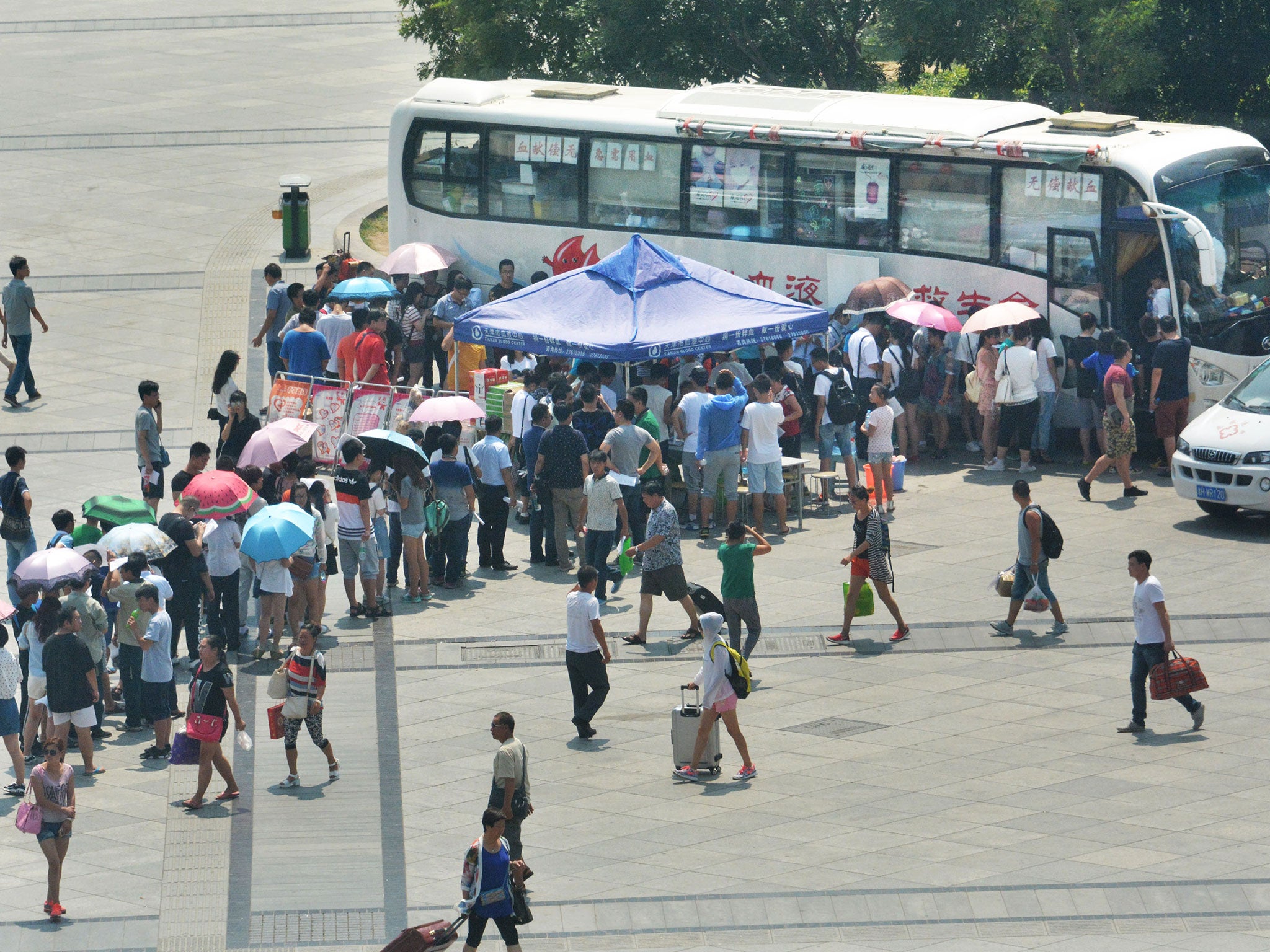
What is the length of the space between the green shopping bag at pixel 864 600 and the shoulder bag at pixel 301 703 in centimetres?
474

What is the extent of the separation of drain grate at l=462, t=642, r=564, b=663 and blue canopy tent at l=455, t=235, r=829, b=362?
428 centimetres

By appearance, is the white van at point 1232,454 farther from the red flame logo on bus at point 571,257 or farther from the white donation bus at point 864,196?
the red flame logo on bus at point 571,257

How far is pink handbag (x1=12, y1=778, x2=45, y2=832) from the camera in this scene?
498 inches

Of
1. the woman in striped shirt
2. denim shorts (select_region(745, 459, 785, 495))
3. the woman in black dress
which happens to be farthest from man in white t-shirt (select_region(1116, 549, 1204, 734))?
the woman in black dress

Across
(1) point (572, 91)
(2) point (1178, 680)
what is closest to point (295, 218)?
(1) point (572, 91)

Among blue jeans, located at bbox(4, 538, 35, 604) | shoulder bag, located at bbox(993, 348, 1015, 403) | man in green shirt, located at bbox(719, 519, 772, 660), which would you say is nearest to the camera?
man in green shirt, located at bbox(719, 519, 772, 660)

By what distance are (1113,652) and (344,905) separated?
7365 mm

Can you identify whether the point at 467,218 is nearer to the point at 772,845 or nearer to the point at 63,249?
the point at 63,249

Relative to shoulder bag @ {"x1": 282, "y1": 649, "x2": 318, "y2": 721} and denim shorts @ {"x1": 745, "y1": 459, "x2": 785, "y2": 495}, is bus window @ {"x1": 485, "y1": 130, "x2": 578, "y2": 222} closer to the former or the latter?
denim shorts @ {"x1": 745, "y1": 459, "x2": 785, "y2": 495}

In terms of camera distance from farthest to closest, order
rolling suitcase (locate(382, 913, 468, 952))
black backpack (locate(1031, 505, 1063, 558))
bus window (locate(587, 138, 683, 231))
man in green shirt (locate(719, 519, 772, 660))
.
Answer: bus window (locate(587, 138, 683, 231)), black backpack (locate(1031, 505, 1063, 558)), man in green shirt (locate(719, 519, 772, 660)), rolling suitcase (locate(382, 913, 468, 952))

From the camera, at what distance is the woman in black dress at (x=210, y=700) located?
1413 centimetres

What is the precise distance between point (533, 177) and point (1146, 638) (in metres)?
12.8

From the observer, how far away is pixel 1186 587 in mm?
18328

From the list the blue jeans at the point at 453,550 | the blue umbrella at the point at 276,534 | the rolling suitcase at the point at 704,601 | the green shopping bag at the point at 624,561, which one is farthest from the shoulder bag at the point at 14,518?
the rolling suitcase at the point at 704,601
